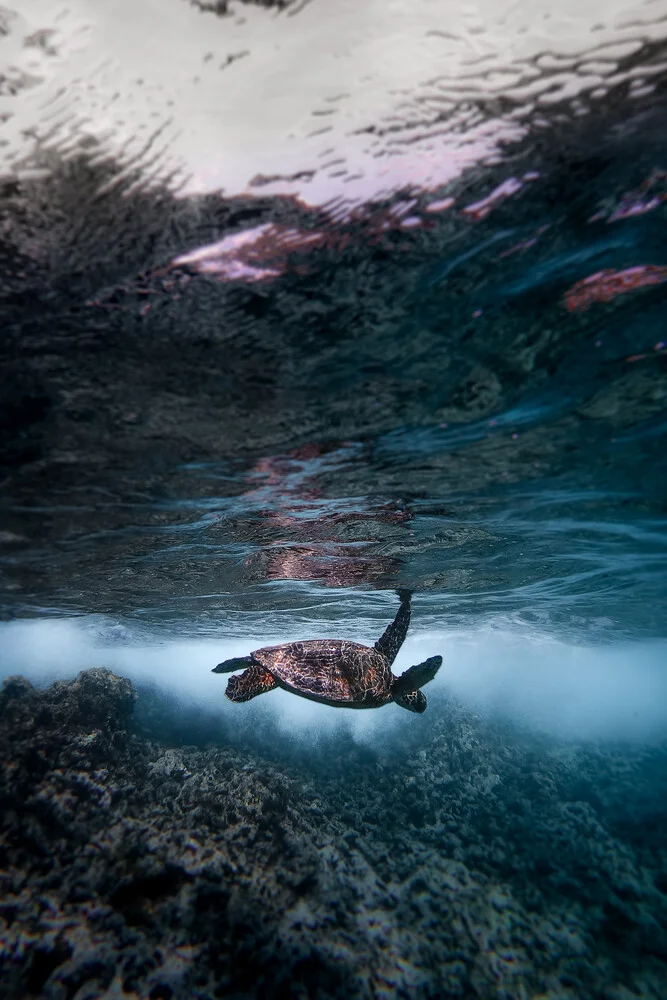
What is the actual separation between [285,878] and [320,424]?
34.5ft

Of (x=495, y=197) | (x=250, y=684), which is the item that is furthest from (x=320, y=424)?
(x=250, y=684)

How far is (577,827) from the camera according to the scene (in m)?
16.6

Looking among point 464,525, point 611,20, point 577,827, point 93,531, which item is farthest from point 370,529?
point 577,827

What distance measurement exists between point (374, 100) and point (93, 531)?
469 inches

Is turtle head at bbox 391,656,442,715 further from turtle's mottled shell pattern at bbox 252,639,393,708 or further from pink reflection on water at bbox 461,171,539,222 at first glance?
pink reflection on water at bbox 461,171,539,222

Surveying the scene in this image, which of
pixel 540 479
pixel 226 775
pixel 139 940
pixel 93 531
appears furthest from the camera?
pixel 226 775

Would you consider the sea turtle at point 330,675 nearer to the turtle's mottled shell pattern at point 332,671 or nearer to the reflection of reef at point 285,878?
the turtle's mottled shell pattern at point 332,671

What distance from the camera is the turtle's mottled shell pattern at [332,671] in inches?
360

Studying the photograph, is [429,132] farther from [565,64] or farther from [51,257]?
[51,257]

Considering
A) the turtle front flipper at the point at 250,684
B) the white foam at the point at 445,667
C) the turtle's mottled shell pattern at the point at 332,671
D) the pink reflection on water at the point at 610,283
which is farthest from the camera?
the white foam at the point at 445,667

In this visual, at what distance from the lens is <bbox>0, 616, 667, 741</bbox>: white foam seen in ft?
94.0

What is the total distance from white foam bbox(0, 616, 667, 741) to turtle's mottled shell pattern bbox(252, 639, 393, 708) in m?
18.4

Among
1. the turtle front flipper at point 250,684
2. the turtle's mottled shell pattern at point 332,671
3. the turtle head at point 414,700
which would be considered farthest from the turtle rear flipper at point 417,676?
the turtle front flipper at point 250,684

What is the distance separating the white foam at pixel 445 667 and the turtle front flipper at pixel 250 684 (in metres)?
18.9
